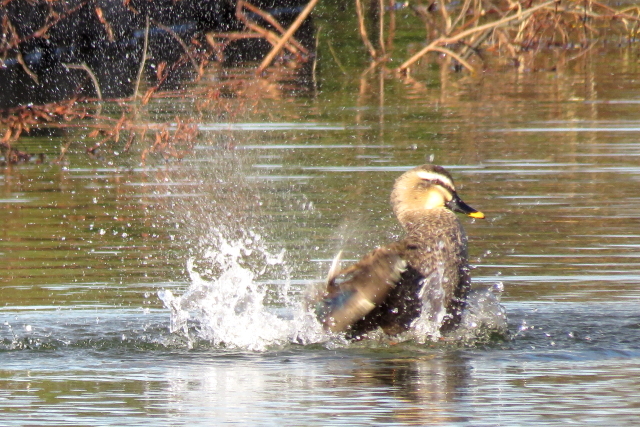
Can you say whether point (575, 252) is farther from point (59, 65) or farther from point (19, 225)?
point (59, 65)

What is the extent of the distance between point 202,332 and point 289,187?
4.07 m

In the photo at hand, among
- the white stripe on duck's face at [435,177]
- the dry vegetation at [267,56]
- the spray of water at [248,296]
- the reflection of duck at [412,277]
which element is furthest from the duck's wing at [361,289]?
the dry vegetation at [267,56]

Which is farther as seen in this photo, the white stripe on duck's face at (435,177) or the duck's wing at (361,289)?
the white stripe on duck's face at (435,177)

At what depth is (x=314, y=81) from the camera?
62.9 feet

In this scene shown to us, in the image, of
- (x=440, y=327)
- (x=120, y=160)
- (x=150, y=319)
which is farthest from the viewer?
(x=120, y=160)

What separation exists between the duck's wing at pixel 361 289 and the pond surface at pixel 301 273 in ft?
0.49

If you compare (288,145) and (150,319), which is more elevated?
(288,145)

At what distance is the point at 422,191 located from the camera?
23.4 feet

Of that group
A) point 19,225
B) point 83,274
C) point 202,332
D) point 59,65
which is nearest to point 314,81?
point 59,65

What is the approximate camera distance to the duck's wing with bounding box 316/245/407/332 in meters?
6.56

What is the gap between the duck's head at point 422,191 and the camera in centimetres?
711

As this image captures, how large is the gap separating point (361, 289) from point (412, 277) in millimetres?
339

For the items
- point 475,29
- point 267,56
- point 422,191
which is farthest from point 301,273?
point 267,56

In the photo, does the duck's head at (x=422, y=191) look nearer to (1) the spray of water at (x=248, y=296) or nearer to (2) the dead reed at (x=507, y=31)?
(1) the spray of water at (x=248, y=296)
